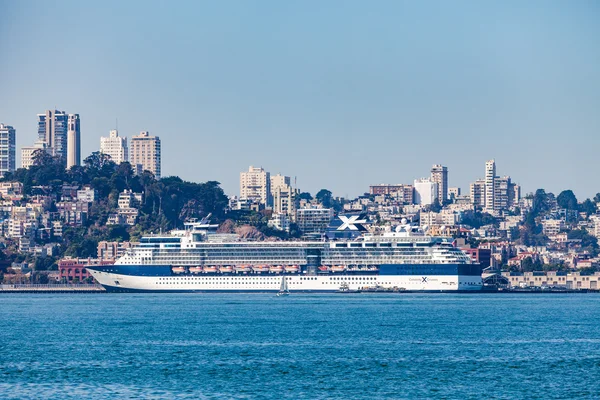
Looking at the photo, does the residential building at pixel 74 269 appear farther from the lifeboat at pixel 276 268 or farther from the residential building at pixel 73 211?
the residential building at pixel 73 211

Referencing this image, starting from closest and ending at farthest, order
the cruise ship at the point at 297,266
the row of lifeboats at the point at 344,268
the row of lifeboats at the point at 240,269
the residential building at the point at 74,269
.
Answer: the cruise ship at the point at 297,266, the row of lifeboats at the point at 344,268, the row of lifeboats at the point at 240,269, the residential building at the point at 74,269

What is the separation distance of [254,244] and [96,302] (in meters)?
24.2

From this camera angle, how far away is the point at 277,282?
4562 inches

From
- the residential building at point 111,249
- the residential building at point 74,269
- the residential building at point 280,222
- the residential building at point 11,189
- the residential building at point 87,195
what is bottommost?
the residential building at point 74,269

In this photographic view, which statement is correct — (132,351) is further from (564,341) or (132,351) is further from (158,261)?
(158,261)

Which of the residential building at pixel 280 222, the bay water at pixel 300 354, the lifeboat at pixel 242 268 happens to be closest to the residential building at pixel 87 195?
the residential building at pixel 280 222

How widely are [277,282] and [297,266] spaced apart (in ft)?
8.44

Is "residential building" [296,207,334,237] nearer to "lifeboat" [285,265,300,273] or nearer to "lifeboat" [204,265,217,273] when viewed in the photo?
"lifeboat" [204,265,217,273]

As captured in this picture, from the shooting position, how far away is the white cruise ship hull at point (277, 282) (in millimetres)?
112500

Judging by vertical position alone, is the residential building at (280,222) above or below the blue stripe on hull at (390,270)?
above

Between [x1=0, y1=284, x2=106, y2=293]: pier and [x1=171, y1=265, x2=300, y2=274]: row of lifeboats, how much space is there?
9.95 m

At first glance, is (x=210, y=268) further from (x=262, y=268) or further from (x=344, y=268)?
(x=344, y=268)

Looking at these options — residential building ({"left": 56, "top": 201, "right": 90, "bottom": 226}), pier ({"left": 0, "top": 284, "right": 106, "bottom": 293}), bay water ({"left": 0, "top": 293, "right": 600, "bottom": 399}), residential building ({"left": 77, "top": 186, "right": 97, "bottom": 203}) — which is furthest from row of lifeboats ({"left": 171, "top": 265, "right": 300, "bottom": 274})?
residential building ({"left": 77, "top": 186, "right": 97, "bottom": 203})

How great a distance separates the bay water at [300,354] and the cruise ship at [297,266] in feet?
109
